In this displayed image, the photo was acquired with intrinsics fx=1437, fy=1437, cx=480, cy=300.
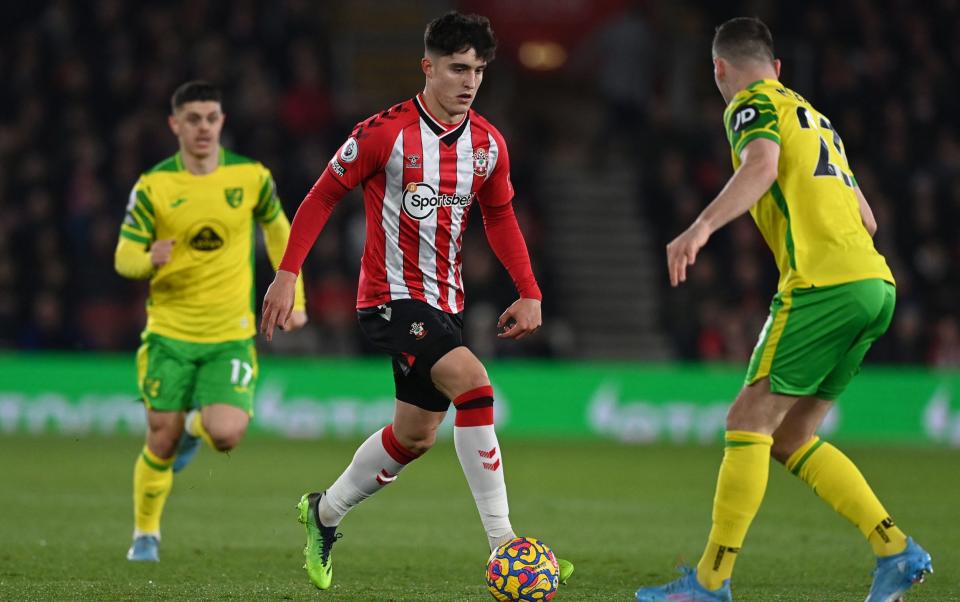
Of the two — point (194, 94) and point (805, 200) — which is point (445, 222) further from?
point (194, 94)

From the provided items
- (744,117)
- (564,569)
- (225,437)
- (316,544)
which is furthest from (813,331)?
(225,437)

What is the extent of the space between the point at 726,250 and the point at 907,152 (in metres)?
3.26

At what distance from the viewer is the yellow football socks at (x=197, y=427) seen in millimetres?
7480

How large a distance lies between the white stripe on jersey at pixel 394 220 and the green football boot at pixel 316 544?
108 cm

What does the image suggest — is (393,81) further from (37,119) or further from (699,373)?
(699,373)

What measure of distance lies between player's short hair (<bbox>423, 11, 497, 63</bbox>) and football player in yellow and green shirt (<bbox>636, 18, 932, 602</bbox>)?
1003mm

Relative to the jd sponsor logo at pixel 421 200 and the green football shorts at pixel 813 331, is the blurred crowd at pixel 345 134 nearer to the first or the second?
the jd sponsor logo at pixel 421 200

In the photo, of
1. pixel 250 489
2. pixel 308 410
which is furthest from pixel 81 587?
pixel 308 410

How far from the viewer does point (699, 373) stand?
49.7ft

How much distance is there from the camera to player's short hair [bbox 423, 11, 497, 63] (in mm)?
5934

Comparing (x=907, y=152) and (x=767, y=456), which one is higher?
(x=907, y=152)

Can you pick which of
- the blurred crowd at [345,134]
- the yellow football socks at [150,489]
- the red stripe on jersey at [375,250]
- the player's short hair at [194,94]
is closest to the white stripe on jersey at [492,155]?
the red stripe on jersey at [375,250]

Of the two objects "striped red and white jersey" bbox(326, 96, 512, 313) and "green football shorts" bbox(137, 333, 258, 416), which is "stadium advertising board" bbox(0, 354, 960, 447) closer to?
"green football shorts" bbox(137, 333, 258, 416)

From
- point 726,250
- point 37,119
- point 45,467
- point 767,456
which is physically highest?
point 37,119
